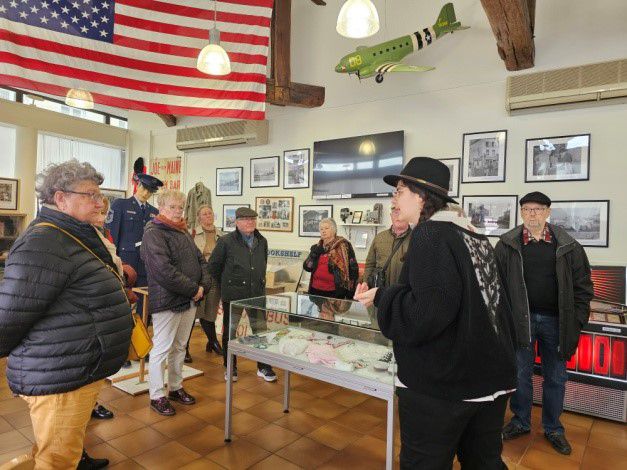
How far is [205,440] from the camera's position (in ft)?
9.32

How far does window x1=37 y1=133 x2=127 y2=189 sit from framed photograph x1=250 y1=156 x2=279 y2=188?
2489mm

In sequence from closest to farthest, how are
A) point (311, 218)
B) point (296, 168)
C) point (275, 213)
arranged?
1. point (311, 218)
2. point (296, 168)
3. point (275, 213)

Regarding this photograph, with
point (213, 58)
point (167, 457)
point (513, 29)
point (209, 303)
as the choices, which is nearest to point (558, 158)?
point (513, 29)

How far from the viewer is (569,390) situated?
3498 mm

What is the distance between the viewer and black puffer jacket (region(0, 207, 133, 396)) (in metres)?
1.57

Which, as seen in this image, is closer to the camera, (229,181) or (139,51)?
(139,51)

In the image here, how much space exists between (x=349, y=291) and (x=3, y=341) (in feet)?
9.48

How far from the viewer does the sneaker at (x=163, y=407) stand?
320 cm

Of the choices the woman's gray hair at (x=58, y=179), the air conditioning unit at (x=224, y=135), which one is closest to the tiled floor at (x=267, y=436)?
the woman's gray hair at (x=58, y=179)

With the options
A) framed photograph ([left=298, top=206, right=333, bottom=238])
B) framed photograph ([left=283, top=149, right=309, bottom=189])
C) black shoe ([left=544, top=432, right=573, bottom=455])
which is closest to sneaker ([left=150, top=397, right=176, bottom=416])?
black shoe ([left=544, top=432, right=573, bottom=455])

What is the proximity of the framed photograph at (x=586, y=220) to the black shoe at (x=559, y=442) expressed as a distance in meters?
2.20

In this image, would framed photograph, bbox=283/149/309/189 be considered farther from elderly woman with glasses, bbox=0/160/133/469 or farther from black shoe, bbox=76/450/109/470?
elderly woman with glasses, bbox=0/160/133/469

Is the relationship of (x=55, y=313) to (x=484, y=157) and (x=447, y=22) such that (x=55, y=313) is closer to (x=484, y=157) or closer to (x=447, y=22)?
(x=484, y=157)

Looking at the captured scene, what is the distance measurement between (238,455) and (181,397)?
97cm
